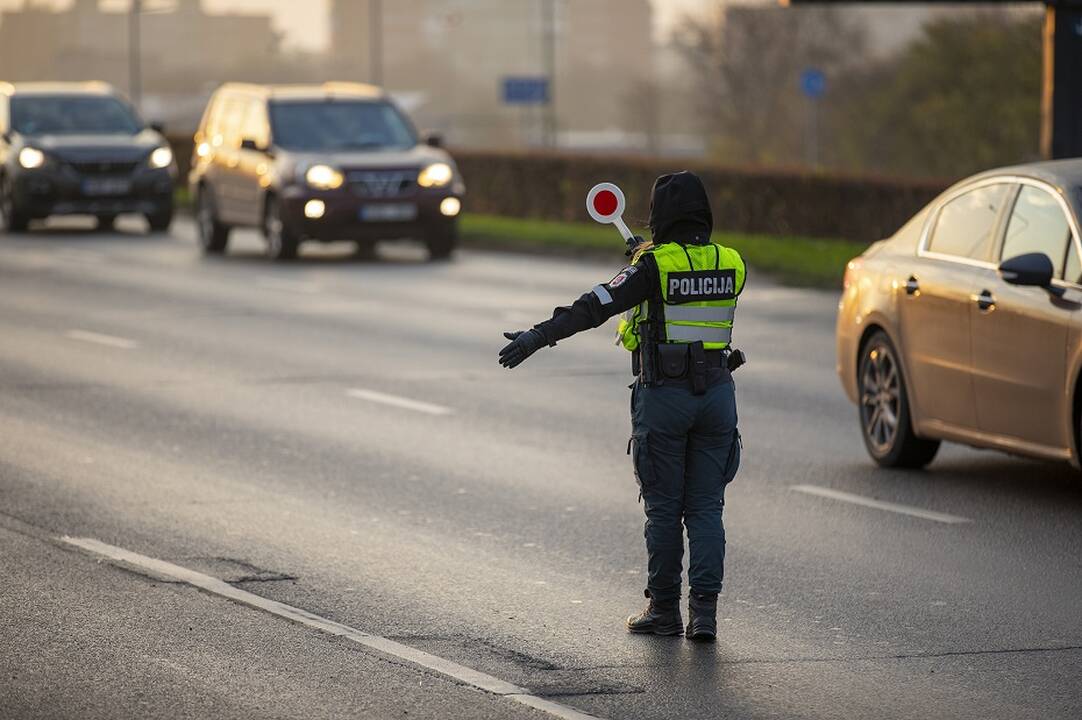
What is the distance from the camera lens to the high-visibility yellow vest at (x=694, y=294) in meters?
7.85

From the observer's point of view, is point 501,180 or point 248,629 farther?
point 501,180

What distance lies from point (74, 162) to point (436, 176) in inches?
257

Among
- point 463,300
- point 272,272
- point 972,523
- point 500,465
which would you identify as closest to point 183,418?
point 500,465

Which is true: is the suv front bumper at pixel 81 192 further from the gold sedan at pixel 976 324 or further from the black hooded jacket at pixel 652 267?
the black hooded jacket at pixel 652 267

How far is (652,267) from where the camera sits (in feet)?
25.7

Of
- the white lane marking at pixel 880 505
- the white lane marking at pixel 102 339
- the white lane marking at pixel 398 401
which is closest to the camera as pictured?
the white lane marking at pixel 880 505

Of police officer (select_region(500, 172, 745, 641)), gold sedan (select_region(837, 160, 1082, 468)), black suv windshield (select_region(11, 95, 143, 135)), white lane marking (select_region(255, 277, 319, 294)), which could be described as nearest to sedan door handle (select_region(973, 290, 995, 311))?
gold sedan (select_region(837, 160, 1082, 468))

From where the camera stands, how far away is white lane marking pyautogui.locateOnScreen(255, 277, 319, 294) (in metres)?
23.7

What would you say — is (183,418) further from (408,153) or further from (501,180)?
(501,180)

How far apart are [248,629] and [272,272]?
18451 mm

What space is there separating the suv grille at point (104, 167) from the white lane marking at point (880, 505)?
72.8ft

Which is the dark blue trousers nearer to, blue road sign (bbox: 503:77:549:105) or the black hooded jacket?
the black hooded jacket

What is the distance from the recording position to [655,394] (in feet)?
25.9

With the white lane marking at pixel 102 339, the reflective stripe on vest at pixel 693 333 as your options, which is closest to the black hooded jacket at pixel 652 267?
the reflective stripe on vest at pixel 693 333
